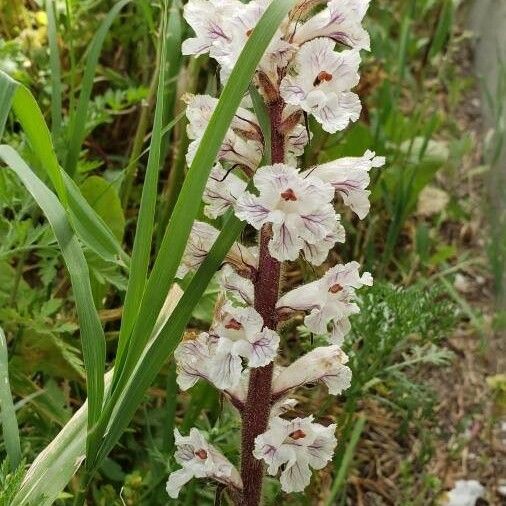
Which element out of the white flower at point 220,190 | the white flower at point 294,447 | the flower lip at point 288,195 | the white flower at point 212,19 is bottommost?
the white flower at point 294,447

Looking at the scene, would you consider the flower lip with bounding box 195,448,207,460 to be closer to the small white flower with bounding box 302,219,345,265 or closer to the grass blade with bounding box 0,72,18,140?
the small white flower with bounding box 302,219,345,265

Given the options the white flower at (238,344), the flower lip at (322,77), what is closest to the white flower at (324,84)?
the flower lip at (322,77)

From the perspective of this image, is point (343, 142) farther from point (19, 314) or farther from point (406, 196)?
point (19, 314)

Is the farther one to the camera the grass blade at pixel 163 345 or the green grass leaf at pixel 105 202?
the green grass leaf at pixel 105 202

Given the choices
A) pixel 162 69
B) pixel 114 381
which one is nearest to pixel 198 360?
pixel 114 381

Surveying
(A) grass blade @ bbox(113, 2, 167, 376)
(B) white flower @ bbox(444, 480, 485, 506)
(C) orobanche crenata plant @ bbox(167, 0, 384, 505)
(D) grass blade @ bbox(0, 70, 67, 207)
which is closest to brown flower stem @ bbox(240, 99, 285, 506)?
(C) orobanche crenata plant @ bbox(167, 0, 384, 505)

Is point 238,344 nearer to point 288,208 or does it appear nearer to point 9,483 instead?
point 288,208

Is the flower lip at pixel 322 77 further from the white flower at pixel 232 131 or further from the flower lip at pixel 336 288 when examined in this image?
the flower lip at pixel 336 288

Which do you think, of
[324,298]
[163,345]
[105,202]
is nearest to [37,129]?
[163,345]
